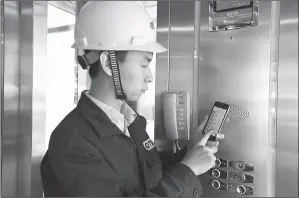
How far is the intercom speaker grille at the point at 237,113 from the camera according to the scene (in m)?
1.08

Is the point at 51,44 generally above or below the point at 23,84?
above

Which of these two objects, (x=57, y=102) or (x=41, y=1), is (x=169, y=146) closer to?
(x=57, y=102)

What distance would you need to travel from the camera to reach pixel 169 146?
4.14ft

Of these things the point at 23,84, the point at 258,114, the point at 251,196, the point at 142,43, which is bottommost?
the point at 251,196

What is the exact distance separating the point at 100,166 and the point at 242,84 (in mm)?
562

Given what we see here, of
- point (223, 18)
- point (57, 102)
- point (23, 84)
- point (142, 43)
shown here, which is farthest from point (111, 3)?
point (23, 84)

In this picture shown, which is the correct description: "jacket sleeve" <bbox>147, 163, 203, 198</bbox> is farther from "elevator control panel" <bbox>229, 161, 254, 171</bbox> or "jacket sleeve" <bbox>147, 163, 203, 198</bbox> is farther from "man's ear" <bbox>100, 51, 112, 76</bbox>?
"man's ear" <bbox>100, 51, 112, 76</bbox>

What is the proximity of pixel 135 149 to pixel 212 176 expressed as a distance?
311mm

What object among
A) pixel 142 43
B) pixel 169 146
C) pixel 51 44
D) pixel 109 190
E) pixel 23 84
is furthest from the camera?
pixel 23 84

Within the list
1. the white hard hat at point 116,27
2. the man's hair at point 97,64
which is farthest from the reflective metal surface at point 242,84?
the man's hair at point 97,64

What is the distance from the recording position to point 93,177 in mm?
A: 943

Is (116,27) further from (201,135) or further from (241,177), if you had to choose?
(241,177)

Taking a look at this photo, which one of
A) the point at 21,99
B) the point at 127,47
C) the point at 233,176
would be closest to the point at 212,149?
the point at 233,176

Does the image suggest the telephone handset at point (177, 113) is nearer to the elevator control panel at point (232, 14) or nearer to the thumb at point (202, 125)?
the thumb at point (202, 125)
